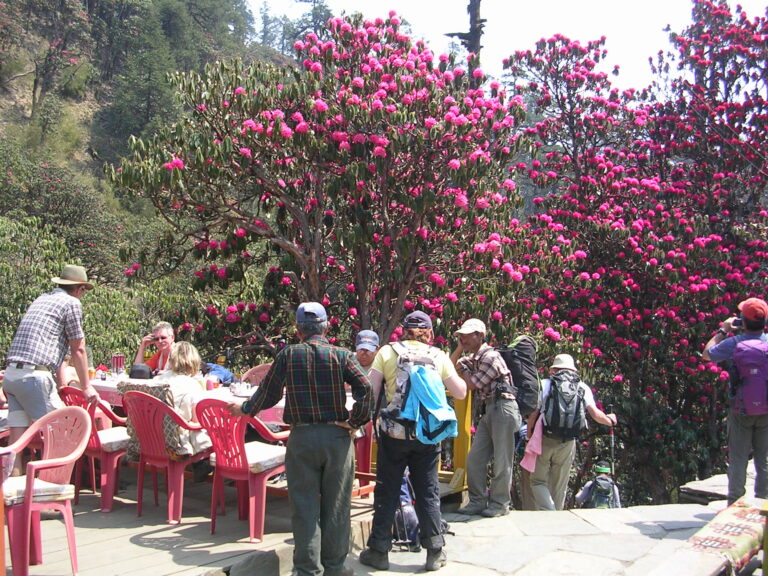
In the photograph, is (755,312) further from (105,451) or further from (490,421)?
(105,451)

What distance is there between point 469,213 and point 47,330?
491 centimetres

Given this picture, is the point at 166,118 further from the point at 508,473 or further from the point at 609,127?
the point at 508,473

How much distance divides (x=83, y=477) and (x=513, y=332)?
16.2ft

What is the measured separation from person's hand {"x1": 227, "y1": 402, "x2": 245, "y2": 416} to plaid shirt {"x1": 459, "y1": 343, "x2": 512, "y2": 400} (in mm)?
2110

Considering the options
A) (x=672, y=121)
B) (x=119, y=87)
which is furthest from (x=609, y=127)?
(x=119, y=87)

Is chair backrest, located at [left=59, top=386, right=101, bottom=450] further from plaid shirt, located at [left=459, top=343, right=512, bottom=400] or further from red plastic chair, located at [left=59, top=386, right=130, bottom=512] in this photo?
plaid shirt, located at [left=459, top=343, right=512, bottom=400]

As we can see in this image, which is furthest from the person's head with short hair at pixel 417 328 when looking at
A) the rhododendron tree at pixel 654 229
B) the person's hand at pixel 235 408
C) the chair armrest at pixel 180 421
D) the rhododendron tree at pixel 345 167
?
the rhododendron tree at pixel 654 229

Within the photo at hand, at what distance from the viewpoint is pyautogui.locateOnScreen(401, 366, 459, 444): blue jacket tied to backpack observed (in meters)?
4.72

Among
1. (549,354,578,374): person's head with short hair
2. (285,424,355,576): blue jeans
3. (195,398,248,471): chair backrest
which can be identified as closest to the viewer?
(285,424,355,576): blue jeans

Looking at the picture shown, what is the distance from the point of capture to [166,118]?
160 feet

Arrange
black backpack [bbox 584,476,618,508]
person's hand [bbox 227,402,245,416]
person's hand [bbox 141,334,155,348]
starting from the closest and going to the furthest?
person's hand [bbox 227,402,245,416]
person's hand [bbox 141,334,155,348]
black backpack [bbox 584,476,618,508]

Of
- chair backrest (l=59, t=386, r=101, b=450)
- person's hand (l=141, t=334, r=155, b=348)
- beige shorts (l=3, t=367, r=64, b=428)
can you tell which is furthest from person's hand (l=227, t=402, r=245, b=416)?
person's hand (l=141, t=334, r=155, b=348)

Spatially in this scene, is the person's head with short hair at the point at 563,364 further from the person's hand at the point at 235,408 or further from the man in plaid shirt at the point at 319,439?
the person's hand at the point at 235,408

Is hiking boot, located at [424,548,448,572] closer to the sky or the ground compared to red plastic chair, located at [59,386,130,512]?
closer to the ground
